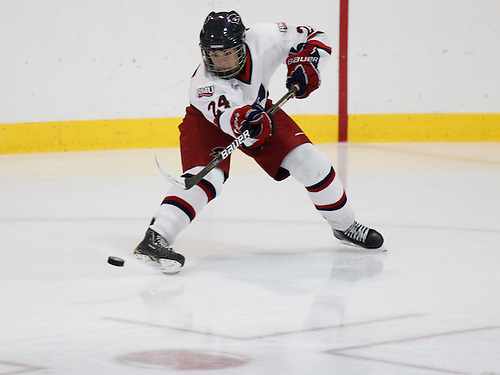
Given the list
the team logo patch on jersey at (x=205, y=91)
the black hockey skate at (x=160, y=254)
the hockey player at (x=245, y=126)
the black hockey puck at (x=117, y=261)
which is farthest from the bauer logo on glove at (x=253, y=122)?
the black hockey puck at (x=117, y=261)

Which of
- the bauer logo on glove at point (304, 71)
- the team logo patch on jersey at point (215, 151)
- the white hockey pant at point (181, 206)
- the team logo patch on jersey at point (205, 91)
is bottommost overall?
the white hockey pant at point (181, 206)

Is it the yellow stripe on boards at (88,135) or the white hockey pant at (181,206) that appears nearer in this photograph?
the white hockey pant at (181,206)

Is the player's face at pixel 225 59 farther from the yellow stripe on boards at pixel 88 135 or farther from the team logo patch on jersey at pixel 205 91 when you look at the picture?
the yellow stripe on boards at pixel 88 135

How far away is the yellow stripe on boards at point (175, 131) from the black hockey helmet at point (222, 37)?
3.58 m

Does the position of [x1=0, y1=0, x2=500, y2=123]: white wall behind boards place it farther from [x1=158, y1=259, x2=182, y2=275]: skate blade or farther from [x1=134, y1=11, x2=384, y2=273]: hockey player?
[x1=158, y1=259, x2=182, y2=275]: skate blade

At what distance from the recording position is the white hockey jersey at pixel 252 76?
2.66 meters

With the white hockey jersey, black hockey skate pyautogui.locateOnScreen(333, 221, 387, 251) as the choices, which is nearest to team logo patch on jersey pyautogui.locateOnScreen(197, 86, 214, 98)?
the white hockey jersey

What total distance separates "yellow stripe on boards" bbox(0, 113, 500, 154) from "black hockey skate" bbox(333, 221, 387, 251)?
3518mm

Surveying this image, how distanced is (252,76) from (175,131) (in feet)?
11.5

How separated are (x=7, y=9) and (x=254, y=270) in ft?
12.9

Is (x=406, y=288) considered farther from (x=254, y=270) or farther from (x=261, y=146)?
(x=261, y=146)

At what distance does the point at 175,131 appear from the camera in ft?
20.6

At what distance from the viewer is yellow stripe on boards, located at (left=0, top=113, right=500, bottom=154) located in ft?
19.8

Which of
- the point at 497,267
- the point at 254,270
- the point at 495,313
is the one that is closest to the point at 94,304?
the point at 254,270
